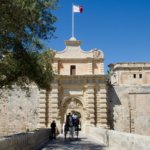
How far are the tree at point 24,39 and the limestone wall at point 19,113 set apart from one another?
1275 cm

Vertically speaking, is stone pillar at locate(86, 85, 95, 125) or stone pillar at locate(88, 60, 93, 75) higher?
stone pillar at locate(88, 60, 93, 75)

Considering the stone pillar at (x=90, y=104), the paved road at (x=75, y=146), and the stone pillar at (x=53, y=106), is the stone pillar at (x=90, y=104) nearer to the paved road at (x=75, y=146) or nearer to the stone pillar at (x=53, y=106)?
the stone pillar at (x=53, y=106)

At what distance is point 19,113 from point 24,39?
18.6 m

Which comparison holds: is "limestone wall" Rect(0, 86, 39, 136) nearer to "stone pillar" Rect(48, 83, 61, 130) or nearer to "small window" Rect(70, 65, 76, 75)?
"stone pillar" Rect(48, 83, 61, 130)

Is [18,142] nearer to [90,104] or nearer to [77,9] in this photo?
[90,104]

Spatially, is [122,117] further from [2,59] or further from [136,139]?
[136,139]

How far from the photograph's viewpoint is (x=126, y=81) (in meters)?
51.3

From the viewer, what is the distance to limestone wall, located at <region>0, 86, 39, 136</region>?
33594mm

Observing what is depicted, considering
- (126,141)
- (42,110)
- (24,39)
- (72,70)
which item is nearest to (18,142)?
(126,141)

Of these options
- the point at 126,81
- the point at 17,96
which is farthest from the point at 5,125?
the point at 126,81

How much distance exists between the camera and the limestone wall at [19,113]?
33594mm

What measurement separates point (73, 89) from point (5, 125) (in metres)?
7.00

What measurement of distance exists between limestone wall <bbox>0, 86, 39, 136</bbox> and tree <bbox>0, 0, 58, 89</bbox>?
41.8 ft

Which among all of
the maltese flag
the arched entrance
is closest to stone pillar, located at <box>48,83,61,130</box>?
the arched entrance
